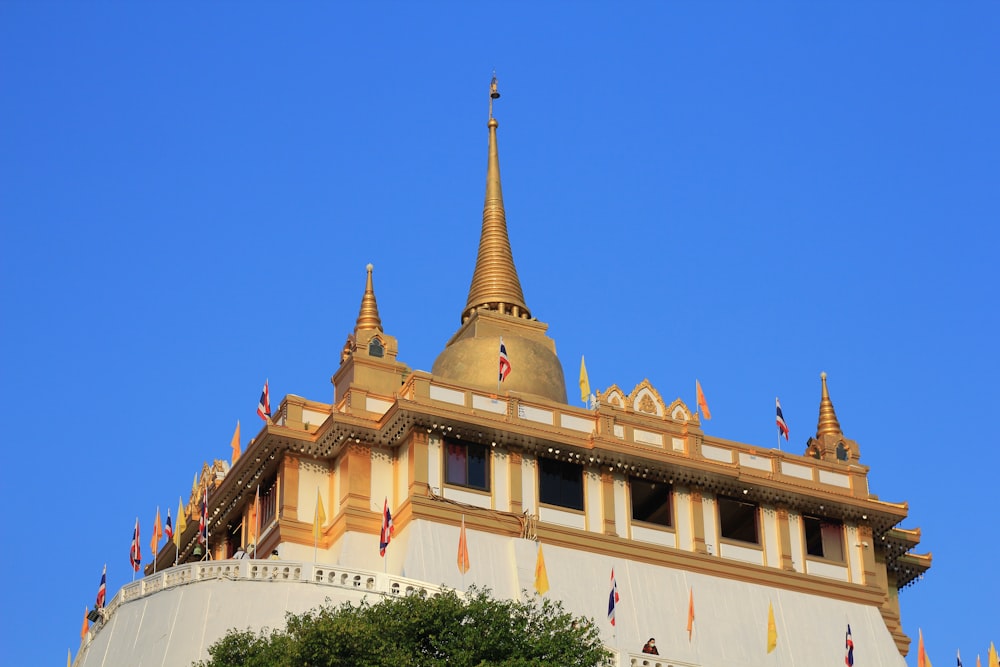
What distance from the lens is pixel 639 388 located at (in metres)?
79.2

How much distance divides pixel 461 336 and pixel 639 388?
8545 mm

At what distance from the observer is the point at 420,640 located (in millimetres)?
56844

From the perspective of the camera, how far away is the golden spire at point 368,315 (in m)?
78.9

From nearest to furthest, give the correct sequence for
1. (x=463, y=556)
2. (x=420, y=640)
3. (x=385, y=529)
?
(x=420, y=640)
(x=385, y=529)
(x=463, y=556)

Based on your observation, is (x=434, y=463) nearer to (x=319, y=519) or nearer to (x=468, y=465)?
(x=468, y=465)

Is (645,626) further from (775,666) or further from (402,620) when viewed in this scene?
(402,620)

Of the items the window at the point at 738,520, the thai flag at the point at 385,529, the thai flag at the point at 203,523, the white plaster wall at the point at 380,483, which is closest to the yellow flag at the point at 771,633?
the window at the point at 738,520

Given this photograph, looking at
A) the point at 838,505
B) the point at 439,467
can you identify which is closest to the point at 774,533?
the point at 838,505

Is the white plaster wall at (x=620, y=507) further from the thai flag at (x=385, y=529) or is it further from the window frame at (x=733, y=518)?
the thai flag at (x=385, y=529)

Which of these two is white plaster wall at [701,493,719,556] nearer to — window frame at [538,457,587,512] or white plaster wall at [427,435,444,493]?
window frame at [538,457,587,512]

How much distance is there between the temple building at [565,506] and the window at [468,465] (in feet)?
0.23

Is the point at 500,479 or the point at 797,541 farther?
the point at 797,541

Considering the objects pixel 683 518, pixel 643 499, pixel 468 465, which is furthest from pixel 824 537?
pixel 468 465

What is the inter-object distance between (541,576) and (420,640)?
14755mm
